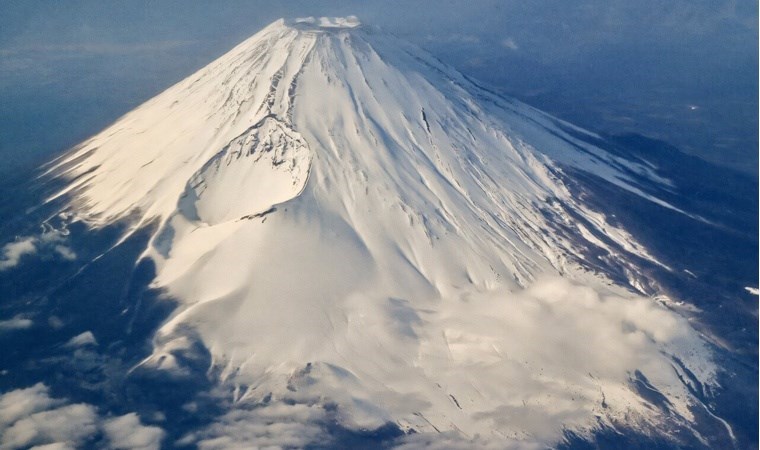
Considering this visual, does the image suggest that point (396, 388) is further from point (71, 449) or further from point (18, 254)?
point (18, 254)

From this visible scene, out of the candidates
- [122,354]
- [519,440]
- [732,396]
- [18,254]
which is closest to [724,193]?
[732,396]

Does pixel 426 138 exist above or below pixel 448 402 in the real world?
above

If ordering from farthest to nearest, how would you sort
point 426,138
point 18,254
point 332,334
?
point 426,138 → point 18,254 → point 332,334

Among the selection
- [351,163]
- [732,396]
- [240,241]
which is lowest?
[732,396]

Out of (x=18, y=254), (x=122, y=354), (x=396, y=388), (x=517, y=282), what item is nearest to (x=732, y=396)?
(x=517, y=282)

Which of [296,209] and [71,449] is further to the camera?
[296,209]

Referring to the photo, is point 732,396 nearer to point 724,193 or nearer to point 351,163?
point 351,163

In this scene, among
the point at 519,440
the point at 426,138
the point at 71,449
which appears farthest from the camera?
the point at 426,138
